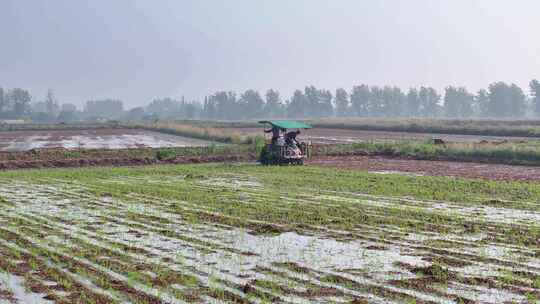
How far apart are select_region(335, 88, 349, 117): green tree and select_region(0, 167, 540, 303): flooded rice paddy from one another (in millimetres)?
161083

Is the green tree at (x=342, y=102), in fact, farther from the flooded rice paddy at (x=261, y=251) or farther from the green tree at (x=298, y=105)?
the flooded rice paddy at (x=261, y=251)

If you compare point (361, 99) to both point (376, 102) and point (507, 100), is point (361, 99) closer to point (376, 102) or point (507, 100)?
point (376, 102)

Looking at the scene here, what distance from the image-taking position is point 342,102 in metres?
177

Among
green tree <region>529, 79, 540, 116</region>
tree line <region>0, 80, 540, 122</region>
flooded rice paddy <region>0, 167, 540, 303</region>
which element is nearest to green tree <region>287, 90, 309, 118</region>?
tree line <region>0, 80, 540, 122</region>

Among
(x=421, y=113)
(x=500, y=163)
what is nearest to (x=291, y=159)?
(x=500, y=163)

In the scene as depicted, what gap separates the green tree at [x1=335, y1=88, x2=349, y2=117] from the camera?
6944 inches

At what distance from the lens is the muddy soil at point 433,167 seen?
22.7 meters

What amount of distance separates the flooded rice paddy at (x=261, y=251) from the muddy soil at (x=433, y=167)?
760 centimetres

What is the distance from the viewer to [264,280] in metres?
8.30

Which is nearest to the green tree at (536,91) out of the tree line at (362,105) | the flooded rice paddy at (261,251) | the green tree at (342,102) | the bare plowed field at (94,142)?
the tree line at (362,105)

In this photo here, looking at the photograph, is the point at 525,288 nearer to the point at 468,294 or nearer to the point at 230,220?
the point at 468,294

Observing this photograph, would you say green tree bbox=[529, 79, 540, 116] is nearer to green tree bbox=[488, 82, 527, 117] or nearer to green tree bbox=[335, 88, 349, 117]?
green tree bbox=[488, 82, 527, 117]

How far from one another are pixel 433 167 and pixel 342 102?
15186cm

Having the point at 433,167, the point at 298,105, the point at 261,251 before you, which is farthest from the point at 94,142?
the point at 298,105
